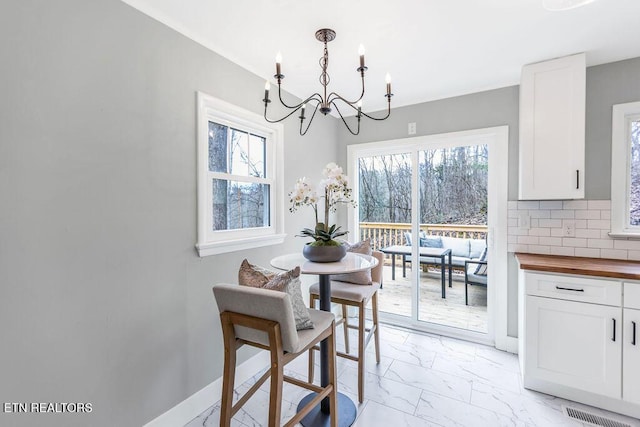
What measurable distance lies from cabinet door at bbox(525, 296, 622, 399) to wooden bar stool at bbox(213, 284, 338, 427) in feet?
5.12

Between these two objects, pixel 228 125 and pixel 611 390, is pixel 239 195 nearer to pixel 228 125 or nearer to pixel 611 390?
pixel 228 125

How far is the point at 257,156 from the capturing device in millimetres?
2561

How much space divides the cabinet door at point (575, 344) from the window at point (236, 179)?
2.09 m

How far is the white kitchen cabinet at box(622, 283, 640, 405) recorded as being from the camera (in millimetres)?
1806

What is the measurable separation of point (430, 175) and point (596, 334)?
72.6 inches

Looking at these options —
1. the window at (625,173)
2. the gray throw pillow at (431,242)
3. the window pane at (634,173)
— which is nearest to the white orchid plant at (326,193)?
the gray throw pillow at (431,242)

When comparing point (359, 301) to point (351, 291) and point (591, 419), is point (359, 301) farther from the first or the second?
point (591, 419)

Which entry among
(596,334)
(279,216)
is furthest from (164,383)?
(596,334)

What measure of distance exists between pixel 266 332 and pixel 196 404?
1.03 meters

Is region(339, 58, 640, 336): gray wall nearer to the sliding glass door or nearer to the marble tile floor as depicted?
the sliding glass door

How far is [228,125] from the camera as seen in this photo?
2.25 m

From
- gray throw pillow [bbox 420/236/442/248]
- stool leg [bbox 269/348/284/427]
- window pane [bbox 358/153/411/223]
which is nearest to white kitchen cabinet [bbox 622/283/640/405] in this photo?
gray throw pillow [bbox 420/236/442/248]

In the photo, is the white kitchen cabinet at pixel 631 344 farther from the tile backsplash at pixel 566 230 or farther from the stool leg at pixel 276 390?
the stool leg at pixel 276 390

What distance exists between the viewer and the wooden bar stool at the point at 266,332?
1.34m
